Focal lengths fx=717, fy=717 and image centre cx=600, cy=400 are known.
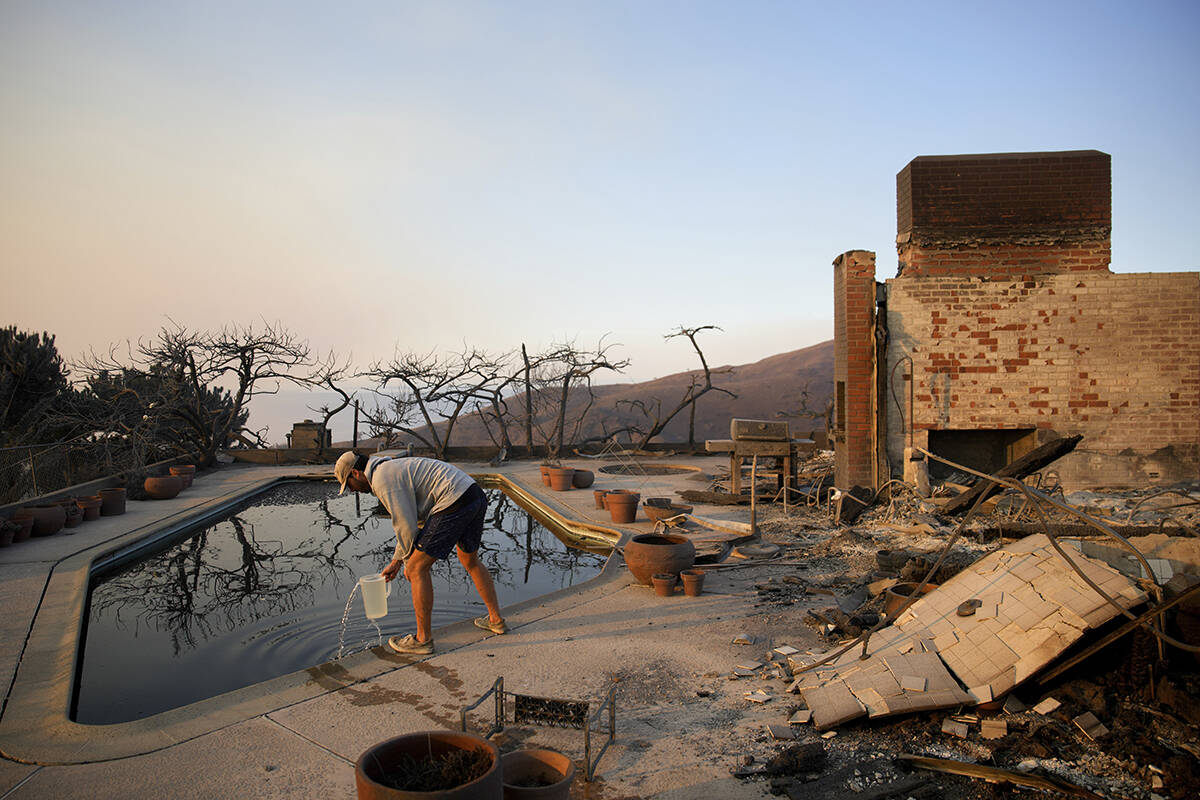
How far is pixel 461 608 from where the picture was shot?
21.2ft

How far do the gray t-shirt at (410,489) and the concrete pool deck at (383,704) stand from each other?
83 centimetres

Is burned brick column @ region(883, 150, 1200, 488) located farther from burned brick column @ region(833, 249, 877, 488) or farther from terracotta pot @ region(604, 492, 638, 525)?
terracotta pot @ region(604, 492, 638, 525)

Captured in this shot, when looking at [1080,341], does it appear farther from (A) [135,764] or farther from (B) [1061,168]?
(A) [135,764]

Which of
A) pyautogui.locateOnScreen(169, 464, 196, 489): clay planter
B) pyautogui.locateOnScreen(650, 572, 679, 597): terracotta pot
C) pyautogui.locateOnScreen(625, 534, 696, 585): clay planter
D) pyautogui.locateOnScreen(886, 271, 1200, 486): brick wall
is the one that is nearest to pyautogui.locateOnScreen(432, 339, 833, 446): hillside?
pyautogui.locateOnScreen(169, 464, 196, 489): clay planter

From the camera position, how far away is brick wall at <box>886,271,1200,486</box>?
9.53 metres

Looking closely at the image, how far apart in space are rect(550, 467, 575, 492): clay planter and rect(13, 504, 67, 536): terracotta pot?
23.2ft

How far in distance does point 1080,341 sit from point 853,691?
26.4ft

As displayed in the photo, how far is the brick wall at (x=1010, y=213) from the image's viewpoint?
9.61 metres

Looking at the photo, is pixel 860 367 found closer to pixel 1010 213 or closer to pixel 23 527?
pixel 1010 213

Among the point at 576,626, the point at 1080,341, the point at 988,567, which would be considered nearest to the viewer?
the point at 988,567

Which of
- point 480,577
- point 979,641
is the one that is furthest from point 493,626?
point 979,641

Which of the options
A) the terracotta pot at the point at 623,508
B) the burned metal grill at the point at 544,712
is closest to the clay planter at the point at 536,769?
the burned metal grill at the point at 544,712

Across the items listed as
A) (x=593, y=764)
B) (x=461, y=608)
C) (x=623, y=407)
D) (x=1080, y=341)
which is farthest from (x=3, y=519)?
(x=623, y=407)

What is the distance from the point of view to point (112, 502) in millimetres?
10719
